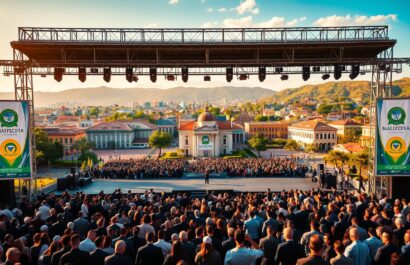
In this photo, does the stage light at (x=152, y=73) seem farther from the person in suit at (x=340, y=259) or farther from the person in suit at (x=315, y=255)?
the person in suit at (x=315, y=255)

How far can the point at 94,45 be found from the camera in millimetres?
17859

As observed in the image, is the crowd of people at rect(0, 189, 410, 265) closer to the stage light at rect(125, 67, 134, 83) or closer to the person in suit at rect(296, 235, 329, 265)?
the person in suit at rect(296, 235, 329, 265)

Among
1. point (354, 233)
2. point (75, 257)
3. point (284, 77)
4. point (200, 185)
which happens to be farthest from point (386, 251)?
point (200, 185)

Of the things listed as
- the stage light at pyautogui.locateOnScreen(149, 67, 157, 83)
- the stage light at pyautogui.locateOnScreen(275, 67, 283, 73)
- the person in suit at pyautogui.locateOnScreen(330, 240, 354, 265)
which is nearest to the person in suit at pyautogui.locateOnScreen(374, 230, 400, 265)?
the person in suit at pyautogui.locateOnScreen(330, 240, 354, 265)

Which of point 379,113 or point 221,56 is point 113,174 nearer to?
point 221,56

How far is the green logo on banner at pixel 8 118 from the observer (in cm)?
1650

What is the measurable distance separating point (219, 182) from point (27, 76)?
16.7 m

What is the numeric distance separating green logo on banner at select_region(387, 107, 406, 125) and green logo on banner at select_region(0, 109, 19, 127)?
1847 centimetres

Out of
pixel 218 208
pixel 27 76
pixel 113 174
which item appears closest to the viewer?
pixel 218 208

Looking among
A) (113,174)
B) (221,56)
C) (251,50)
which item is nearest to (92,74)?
(221,56)

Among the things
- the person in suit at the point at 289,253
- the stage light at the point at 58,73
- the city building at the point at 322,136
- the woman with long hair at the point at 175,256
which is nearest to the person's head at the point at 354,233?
the person in suit at the point at 289,253

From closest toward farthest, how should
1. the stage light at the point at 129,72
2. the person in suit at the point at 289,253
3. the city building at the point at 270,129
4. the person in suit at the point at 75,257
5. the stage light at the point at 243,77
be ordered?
1. the person in suit at the point at 75,257
2. the person in suit at the point at 289,253
3. the stage light at the point at 129,72
4. the stage light at the point at 243,77
5. the city building at the point at 270,129

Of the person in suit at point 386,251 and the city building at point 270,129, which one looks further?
the city building at point 270,129

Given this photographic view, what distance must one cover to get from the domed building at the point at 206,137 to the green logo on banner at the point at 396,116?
49.2 meters
